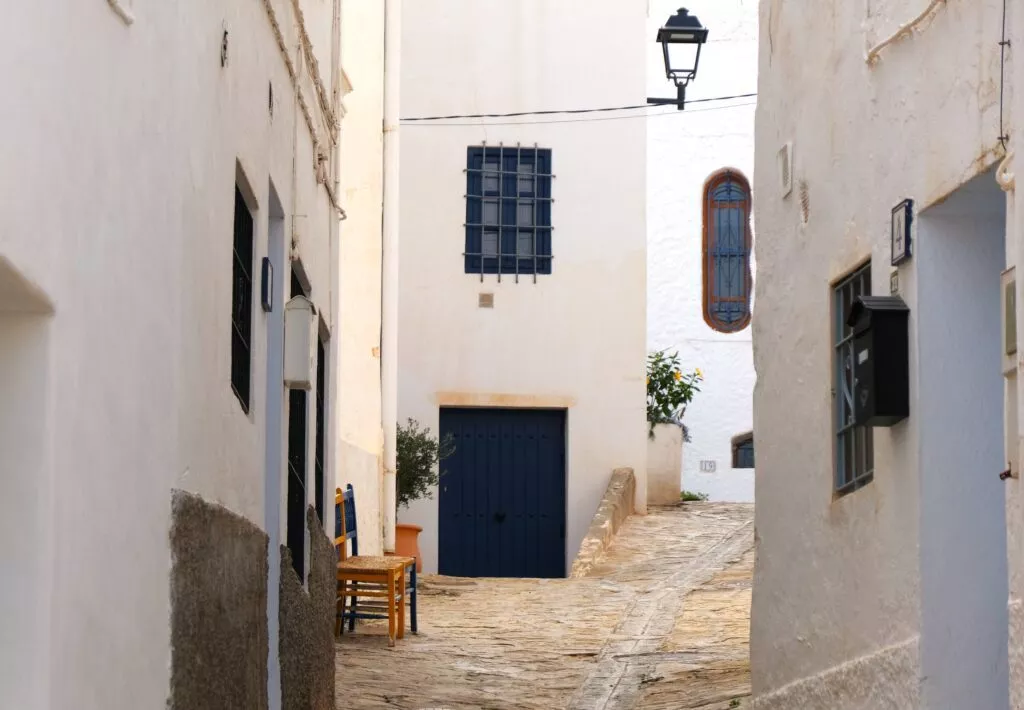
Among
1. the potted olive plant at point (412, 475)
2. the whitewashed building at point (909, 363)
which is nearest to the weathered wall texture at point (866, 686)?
the whitewashed building at point (909, 363)

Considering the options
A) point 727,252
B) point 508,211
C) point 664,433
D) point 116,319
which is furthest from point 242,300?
point 727,252

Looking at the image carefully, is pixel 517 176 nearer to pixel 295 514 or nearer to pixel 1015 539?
pixel 295 514

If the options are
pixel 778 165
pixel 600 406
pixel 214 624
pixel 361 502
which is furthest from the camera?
pixel 600 406

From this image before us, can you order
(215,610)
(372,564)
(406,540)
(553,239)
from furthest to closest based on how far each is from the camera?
(553,239) → (406,540) → (372,564) → (215,610)

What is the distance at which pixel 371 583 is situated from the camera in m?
11.2

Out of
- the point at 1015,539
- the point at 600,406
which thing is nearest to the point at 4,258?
→ the point at 1015,539

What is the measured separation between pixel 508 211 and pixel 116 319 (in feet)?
48.3

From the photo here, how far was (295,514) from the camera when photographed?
8.74m

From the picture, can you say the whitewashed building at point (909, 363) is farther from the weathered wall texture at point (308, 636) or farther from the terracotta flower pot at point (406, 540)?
the terracotta flower pot at point (406, 540)

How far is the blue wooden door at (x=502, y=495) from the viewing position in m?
18.4

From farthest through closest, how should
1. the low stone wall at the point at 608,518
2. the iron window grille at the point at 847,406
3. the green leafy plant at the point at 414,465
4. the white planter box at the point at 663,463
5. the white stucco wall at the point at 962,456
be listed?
the white planter box at the point at 663,463, the green leafy plant at the point at 414,465, the low stone wall at the point at 608,518, the iron window grille at the point at 847,406, the white stucco wall at the point at 962,456

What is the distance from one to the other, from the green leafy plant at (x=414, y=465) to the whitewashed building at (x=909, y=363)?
9126 mm

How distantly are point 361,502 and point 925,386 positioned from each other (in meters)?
9.22

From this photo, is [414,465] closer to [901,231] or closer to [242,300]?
[242,300]
